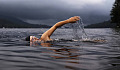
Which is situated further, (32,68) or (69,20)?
(69,20)

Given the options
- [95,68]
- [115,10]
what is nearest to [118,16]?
[115,10]

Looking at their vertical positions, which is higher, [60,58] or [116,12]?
[116,12]

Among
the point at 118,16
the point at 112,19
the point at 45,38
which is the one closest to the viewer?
A: the point at 45,38

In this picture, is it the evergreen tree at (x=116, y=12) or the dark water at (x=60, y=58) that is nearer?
the dark water at (x=60, y=58)

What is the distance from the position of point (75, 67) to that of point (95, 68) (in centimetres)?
66

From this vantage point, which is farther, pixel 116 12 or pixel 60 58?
pixel 116 12

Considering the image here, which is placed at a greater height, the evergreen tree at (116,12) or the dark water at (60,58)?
the evergreen tree at (116,12)

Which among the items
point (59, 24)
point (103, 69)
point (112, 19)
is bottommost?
point (103, 69)

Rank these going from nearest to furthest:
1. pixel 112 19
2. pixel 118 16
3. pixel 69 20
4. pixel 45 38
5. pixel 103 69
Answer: pixel 103 69 < pixel 69 20 < pixel 45 38 < pixel 118 16 < pixel 112 19

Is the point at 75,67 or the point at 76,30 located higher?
the point at 76,30

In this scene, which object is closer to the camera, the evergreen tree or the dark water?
the dark water

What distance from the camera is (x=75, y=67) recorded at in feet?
15.9

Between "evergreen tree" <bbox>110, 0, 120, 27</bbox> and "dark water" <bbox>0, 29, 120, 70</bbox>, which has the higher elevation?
"evergreen tree" <bbox>110, 0, 120, 27</bbox>

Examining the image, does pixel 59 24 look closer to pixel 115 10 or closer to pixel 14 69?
pixel 14 69
